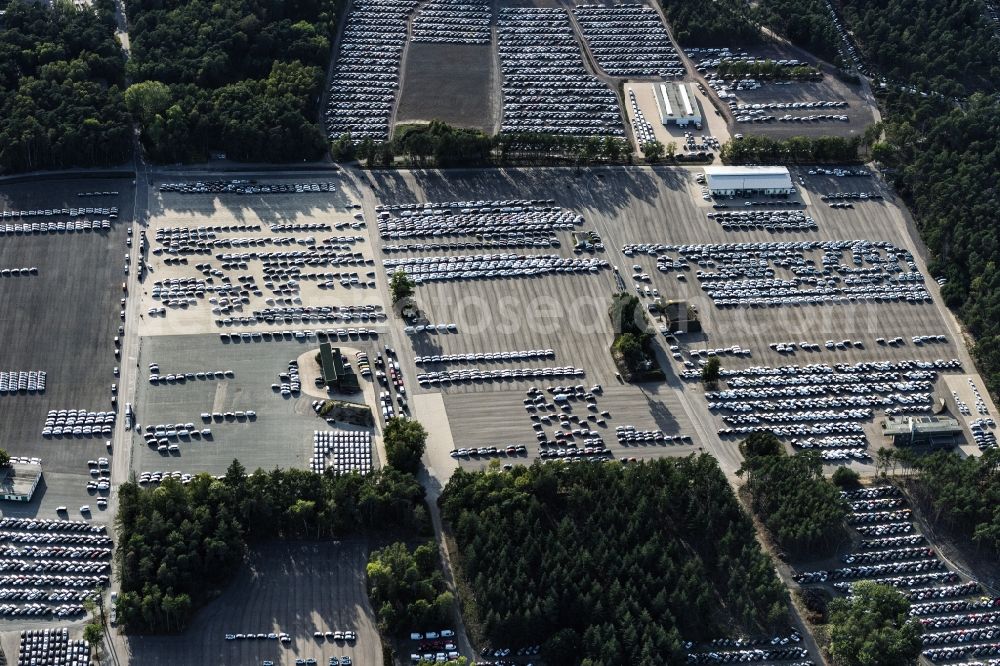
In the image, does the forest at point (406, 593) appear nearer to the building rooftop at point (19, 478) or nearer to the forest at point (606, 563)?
the forest at point (606, 563)

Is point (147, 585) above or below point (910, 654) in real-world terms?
above

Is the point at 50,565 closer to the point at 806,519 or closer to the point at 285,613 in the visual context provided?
the point at 285,613

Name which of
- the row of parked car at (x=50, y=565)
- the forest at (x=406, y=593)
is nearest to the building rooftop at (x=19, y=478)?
the row of parked car at (x=50, y=565)

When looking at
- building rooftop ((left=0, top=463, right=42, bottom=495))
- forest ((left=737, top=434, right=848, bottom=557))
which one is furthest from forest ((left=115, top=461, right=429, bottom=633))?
forest ((left=737, top=434, right=848, bottom=557))

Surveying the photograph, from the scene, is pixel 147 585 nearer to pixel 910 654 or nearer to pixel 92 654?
pixel 92 654

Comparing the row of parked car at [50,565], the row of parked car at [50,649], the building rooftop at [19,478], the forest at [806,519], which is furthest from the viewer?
the forest at [806,519]

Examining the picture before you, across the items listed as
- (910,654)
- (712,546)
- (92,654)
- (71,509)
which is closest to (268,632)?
(92,654)

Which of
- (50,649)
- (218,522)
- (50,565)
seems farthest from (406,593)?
(50,565)
